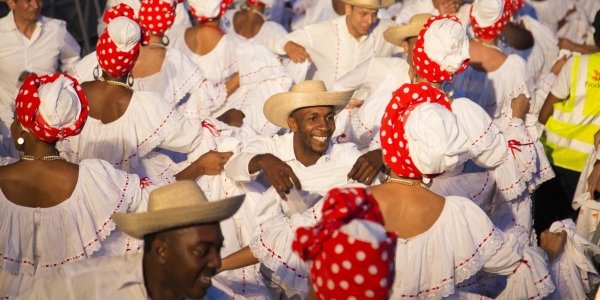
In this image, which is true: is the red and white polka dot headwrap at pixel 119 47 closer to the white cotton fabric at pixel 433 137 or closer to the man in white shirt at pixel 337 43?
the man in white shirt at pixel 337 43

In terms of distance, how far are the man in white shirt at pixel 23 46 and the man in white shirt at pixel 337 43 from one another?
7.55 ft

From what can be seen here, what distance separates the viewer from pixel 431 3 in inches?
349

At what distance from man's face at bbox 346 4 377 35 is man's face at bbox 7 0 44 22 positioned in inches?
122

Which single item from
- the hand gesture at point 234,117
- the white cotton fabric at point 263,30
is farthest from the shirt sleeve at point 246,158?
the white cotton fabric at point 263,30

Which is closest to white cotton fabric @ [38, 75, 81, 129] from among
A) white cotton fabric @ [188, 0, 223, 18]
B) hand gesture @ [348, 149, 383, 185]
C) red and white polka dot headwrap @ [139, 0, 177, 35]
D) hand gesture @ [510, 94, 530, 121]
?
hand gesture @ [348, 149, 383, 185]

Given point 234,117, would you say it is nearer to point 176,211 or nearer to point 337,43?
point 337,43

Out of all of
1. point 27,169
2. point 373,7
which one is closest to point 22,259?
point 27,169

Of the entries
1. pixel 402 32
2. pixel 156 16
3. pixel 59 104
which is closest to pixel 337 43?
Result: pixel 402 32

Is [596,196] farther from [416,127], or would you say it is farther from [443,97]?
[416,127]

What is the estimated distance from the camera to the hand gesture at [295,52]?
7273mm

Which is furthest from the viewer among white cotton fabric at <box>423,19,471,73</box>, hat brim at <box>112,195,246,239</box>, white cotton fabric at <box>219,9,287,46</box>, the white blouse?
white cotton fabric at <box>219,9,287,46</box>

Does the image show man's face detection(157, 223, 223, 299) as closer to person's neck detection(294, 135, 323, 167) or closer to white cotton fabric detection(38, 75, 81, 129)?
white cotton fabric detection(38, 75, 81, 129)

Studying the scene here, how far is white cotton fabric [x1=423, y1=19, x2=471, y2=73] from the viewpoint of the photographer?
5.04 metres

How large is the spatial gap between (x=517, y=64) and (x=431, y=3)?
2417mm
